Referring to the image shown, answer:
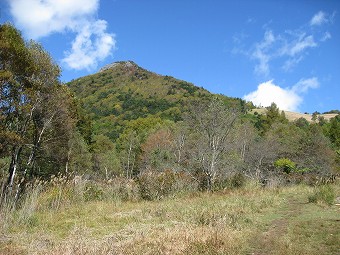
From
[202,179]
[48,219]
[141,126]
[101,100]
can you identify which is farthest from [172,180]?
[101,100]

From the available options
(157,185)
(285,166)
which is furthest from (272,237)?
(285,166)

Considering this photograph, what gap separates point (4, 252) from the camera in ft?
19.0

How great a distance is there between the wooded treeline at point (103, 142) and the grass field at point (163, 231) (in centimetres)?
129

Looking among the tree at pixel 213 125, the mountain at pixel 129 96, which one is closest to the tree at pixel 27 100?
the tree at pixel 213 125

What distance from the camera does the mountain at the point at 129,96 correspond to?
86375mm

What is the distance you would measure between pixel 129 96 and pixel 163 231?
96.6 m

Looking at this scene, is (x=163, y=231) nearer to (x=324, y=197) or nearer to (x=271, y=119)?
(x=324, y=197)

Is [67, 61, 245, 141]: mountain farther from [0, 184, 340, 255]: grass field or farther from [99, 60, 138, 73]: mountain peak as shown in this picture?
[0, 184, 340, 255]: grass field

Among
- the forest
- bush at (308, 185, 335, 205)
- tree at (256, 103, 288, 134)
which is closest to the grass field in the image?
the forest

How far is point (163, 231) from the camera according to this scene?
7539mm

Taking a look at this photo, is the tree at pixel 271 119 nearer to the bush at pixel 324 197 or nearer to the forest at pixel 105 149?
the forest at pixel 105 149

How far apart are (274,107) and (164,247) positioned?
87718mm

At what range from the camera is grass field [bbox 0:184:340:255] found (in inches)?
247

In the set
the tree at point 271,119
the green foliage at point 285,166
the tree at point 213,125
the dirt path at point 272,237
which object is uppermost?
the tree at point 271,119
